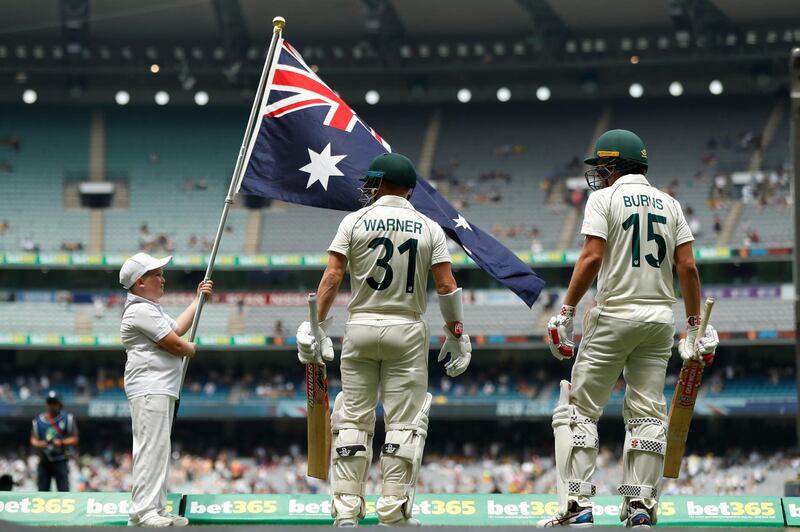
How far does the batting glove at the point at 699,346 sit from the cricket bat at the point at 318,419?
80.3 inches

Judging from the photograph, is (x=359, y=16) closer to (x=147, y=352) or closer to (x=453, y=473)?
(x=453, y=473)

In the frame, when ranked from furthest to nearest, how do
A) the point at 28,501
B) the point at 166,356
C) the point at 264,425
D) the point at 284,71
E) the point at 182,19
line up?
the point at 182,19, the point at 264,425, the point at 284,71, the point at 28,501, the point at 166,356

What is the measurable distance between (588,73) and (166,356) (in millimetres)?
Result: 27966

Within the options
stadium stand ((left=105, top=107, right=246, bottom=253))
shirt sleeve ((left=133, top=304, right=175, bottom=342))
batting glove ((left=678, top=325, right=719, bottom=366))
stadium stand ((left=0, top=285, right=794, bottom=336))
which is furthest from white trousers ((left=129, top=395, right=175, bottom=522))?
stadium stand ((left=105, top=107, right=246, bottom=253))

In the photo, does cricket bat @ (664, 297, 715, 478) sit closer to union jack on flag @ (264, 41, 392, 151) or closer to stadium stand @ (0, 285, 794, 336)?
union jack on flag @ (264, 41, 392, 151)

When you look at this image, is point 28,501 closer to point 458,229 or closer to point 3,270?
point 458,229

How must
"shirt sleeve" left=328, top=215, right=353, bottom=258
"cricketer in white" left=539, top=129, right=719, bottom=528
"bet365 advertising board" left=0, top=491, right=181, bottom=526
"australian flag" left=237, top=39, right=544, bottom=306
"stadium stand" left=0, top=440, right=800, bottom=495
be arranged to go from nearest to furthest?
"cricketer in white" left=539, top=129, right=719, bottom=528 < "shirt sleeve" left=328, top=215, right=353, bottom=258 < "bet365 advertising board" left=0, top=491, right=181, bottom=526 < "australian flag" left=237, top=39, right=544, bottom=306 < "stadium stand" left=0, top=440, right=800, bottom=495

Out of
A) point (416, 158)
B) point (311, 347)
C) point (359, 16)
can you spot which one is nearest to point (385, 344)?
point (311, 347)

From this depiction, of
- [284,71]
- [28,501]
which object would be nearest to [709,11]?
[284,71]

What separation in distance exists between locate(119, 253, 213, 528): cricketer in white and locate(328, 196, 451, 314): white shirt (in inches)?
49.3

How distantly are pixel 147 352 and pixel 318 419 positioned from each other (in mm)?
1161

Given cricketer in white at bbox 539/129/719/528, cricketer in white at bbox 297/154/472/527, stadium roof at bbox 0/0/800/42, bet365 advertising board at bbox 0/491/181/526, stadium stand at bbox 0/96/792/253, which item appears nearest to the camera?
cricketer in white at bbox 539/129/719/528

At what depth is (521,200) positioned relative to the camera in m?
33.8

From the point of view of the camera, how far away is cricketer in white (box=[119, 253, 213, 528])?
693cm
